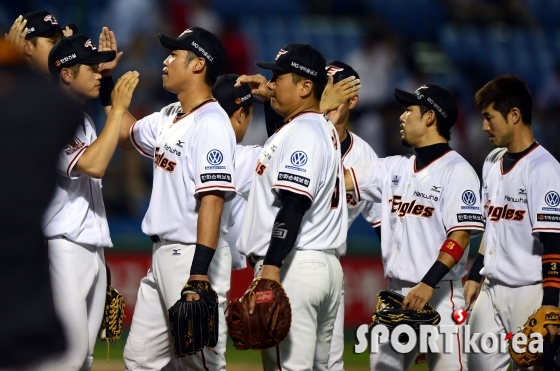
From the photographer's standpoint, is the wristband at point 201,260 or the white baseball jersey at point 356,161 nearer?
the wristband at point 201,260

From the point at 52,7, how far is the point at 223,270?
7.87 metres

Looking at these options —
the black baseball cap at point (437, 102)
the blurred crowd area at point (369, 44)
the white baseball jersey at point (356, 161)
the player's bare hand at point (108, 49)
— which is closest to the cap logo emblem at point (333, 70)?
the white baseball jersey at point (356, 161)

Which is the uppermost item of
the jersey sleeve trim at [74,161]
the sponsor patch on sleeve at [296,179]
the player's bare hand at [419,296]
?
the jersey sleeve trim at [74,161]

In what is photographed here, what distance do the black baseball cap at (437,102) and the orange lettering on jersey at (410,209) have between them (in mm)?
529

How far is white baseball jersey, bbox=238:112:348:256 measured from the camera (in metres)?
4.46

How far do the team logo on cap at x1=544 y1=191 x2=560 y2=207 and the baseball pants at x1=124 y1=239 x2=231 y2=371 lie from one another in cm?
180

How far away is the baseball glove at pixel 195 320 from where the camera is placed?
430cm

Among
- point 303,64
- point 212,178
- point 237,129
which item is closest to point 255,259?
point 212,178

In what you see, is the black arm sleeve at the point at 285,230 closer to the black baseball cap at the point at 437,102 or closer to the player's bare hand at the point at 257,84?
the player's bare hand at the point at 257,84

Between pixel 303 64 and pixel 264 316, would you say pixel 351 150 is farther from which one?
pixel 264 316

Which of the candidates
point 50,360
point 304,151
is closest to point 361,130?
point 304,151

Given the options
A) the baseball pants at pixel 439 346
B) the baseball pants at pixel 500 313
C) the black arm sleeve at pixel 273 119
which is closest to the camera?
the baseball pants at pixel 439 346

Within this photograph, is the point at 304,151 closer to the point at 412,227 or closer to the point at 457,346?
the point at 412,227

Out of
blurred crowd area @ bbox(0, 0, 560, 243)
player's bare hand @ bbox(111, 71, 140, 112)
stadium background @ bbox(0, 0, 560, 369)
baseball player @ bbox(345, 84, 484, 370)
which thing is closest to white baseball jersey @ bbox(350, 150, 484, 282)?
baseball player @ bbox(345, 84, 484, 370)
